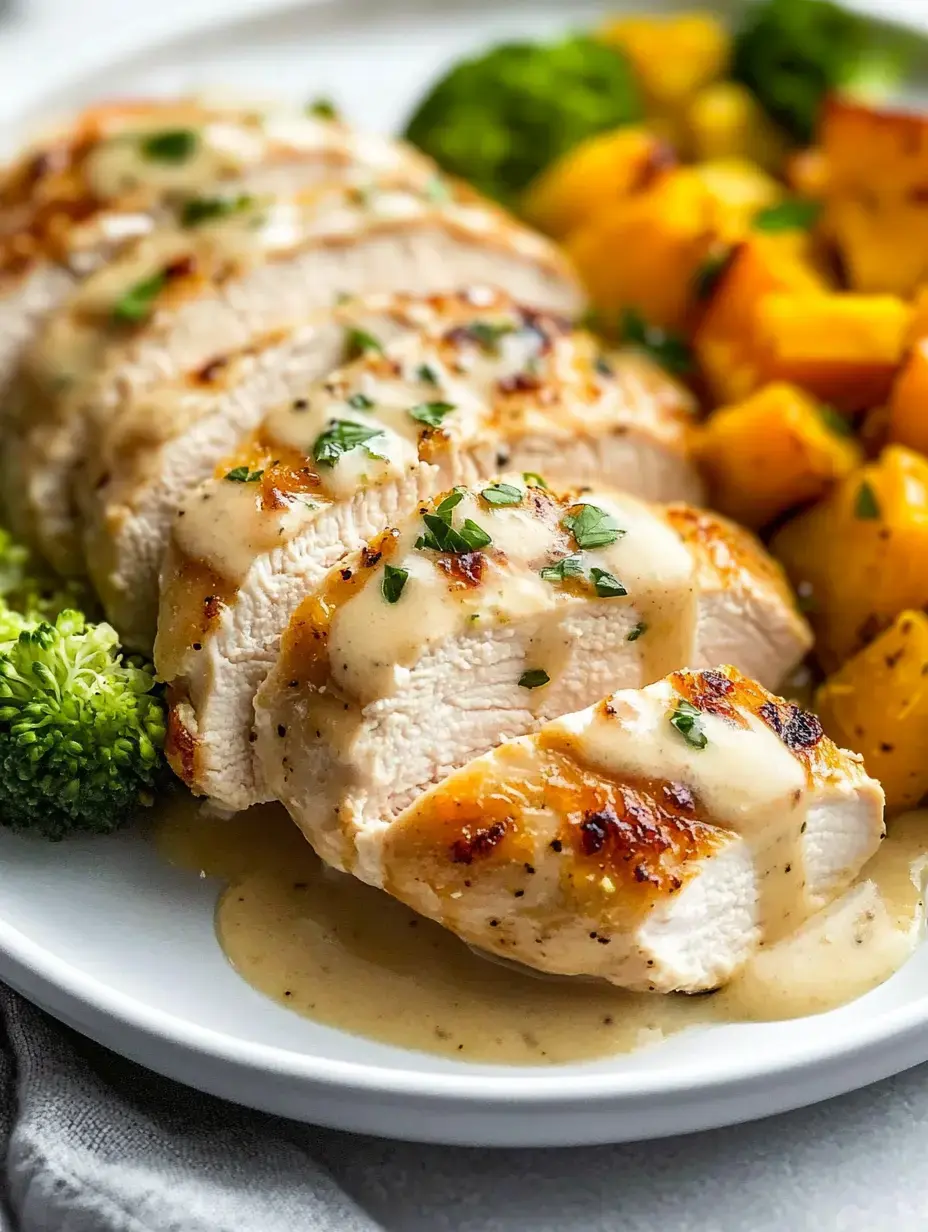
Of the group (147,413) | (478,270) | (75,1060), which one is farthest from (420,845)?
(478,270)

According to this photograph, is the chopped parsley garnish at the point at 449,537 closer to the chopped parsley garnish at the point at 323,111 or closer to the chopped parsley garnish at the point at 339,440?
the chopped parsley garnish at the point at 339,440

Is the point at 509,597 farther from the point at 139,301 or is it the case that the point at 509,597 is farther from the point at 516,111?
the point at 516,111

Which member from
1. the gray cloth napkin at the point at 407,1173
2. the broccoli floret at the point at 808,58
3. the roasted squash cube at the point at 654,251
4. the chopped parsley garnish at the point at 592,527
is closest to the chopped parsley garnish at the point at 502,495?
the chopped parsley garnish at the point at 592,527

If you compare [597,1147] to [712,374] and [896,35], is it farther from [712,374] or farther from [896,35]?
[896,35]

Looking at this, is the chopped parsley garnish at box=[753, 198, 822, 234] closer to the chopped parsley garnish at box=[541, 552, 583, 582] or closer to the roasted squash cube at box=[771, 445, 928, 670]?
the roasted squash cube at box=[771, 445, 928, 670]

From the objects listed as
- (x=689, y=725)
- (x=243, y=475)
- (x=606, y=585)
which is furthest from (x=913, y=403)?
(x=243, y=475)

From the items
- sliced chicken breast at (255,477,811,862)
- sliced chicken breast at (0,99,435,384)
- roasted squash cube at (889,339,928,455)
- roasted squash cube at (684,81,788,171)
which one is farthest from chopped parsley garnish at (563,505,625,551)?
roasted squash cube at (684,81,788,171)

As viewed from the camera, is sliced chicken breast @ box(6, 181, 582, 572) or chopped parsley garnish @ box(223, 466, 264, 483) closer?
chopped parsley garnish @ box(223, 466, 264, 483)
